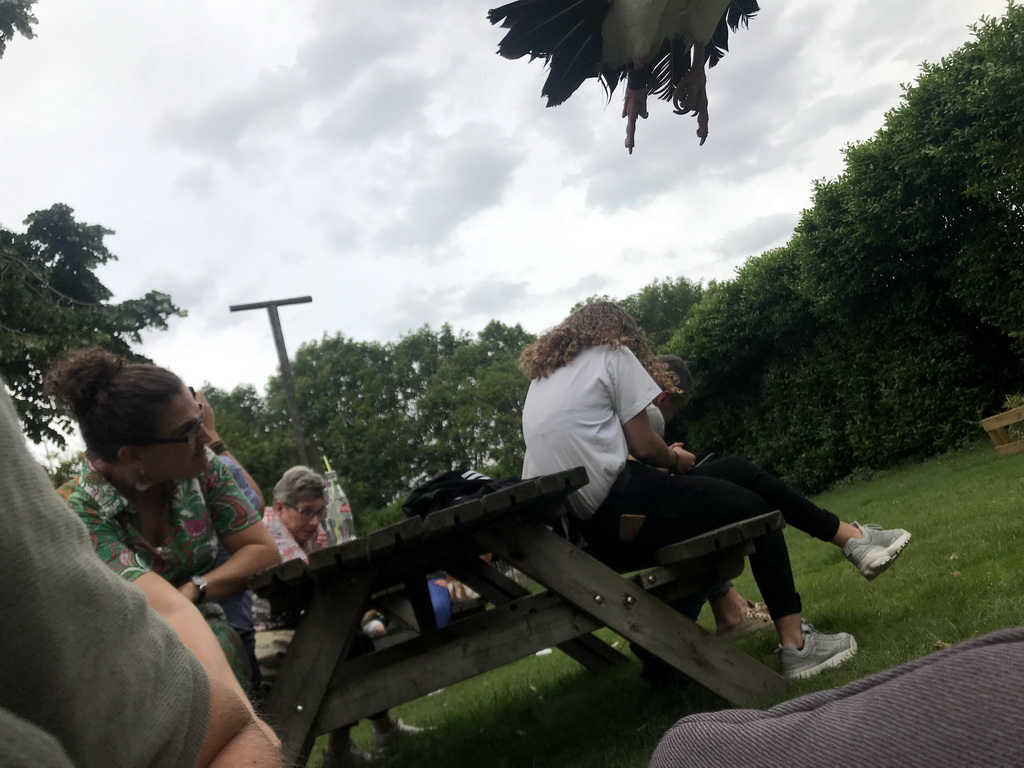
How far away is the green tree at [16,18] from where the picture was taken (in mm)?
10102

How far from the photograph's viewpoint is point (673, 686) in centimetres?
383

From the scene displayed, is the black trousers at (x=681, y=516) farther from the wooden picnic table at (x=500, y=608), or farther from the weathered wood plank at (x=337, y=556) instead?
the weathered wood plank at (x=337, y=556)

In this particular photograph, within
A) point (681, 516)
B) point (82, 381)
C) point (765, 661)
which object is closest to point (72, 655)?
point (82, 381)

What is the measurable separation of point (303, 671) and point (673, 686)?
1.80m

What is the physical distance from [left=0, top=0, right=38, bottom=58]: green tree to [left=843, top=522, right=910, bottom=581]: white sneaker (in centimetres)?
1060

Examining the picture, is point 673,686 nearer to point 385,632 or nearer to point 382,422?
point 385,632

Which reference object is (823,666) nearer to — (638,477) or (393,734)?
(638,477)

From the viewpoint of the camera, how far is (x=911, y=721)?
0.61 metres

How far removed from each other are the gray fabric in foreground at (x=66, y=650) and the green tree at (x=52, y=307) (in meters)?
9.49

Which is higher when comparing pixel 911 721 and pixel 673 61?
pixel 673 61

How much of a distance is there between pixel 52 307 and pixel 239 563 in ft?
32.9

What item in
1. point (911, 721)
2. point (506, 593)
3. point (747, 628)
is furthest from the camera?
point (506, 593)

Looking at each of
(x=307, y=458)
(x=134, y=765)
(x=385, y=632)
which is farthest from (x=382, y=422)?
(x=134, y=765)

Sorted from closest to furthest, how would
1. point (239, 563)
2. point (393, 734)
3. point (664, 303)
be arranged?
point (239, 563)
point (393, 734)
point (664, 303)
